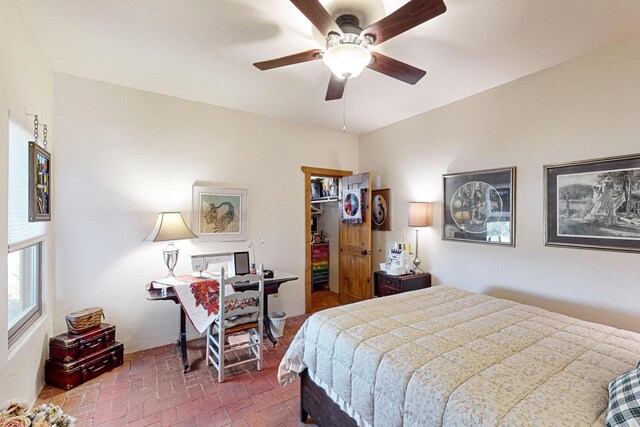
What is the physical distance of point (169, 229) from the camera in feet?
9.61

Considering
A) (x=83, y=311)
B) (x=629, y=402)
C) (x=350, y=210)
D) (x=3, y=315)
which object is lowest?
(x=83, y=311)

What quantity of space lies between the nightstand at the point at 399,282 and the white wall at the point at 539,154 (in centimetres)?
20

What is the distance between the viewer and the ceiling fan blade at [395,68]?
1.90m

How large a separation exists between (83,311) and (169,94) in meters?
2.30

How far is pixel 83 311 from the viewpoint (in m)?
2.62

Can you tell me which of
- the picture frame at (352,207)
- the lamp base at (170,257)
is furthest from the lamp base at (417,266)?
the lamp base at (170,257)

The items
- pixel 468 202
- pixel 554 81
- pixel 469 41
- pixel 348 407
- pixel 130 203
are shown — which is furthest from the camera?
pixel 468 202

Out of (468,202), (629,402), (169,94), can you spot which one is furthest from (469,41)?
(169,94)

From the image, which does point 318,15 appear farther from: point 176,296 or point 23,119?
point 176,296

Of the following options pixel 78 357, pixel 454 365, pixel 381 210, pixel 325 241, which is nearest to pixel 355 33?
pixel 454 365

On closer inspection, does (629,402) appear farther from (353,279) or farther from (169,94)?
(169,94)

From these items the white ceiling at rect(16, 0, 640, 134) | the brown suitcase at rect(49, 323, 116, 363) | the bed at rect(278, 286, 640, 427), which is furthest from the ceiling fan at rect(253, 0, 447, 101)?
the brown suitcase at rect(49, 323, 116, 363)

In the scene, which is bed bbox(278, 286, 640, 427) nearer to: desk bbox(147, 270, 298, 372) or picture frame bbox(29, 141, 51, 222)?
desk bbox(147, 270, 298, 372)

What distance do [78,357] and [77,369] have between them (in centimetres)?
9
